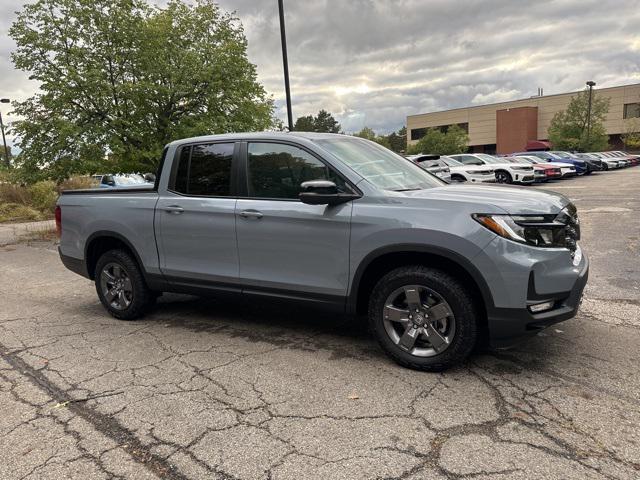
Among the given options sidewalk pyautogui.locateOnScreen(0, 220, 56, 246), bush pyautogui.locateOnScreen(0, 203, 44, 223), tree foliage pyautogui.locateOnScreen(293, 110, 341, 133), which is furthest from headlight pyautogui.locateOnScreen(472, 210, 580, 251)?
tree foliage pyautogui.locateOnScreen(293, 110, 341, 133)

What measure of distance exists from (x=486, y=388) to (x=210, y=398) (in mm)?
1887

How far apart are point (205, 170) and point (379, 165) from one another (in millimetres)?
1651

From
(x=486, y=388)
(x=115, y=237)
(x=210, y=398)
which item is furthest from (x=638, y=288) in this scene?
(x=115, y=237)

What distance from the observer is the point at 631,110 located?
219ft

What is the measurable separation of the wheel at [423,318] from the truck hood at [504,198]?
0.55 m

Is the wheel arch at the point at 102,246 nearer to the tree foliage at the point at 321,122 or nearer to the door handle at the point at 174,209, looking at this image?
the door handle at the point at 174,209

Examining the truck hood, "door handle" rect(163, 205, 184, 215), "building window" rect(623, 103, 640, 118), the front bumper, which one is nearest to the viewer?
the front bumper

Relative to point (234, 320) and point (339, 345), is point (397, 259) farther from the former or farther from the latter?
point (234, 320)

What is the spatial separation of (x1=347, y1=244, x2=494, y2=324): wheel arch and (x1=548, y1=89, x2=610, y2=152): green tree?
183ft

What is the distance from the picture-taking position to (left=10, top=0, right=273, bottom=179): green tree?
1104cm

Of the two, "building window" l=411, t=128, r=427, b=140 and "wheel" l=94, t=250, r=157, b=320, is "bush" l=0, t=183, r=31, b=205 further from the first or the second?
"building window" l=411, t=128, r=427, b=140

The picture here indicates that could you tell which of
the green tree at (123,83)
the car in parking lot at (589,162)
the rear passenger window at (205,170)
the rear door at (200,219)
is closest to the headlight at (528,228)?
the rear door at (200,219)

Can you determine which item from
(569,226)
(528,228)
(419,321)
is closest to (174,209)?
(419,321)

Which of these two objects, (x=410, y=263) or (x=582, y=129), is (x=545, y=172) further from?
(x=582, y=129)
